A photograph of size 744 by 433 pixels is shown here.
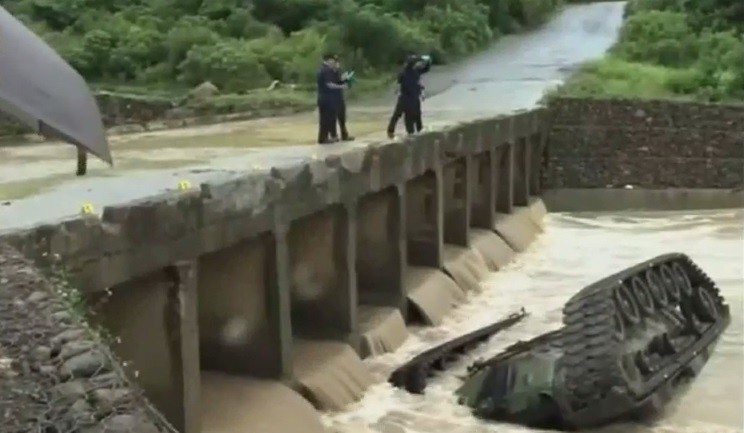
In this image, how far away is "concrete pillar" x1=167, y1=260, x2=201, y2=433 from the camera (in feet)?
39.7

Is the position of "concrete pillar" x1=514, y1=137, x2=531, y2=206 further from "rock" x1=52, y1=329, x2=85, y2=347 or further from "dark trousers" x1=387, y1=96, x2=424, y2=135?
"rock" x1=52, y1=329, x2=85, y2=347

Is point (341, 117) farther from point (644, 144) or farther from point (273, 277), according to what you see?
point (644, 144)

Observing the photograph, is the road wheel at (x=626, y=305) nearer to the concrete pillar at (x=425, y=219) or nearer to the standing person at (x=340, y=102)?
the standing person at (x=340, y=102)

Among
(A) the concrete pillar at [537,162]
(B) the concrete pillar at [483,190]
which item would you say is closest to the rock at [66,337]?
(B) the concrete pillar at [483,190]

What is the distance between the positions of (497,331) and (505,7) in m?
37.2

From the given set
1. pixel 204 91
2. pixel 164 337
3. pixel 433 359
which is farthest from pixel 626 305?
pixel 204 91

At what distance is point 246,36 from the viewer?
1887 inches

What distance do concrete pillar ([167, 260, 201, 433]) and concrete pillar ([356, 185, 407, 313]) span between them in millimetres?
7185

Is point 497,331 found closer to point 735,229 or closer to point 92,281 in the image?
point 92,281

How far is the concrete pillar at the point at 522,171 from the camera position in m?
30.4

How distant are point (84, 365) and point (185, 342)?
5.35 m

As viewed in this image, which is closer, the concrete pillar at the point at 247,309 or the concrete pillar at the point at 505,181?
the concrete pillar at the point at 247,309

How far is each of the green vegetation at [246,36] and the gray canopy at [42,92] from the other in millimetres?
29080

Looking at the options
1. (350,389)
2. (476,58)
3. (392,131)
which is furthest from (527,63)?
(350,389)
